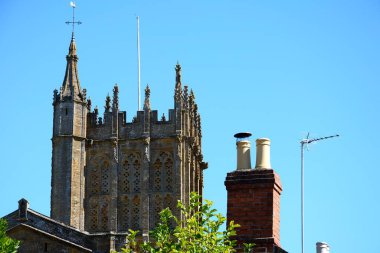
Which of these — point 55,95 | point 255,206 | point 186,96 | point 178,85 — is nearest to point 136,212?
point 186,96

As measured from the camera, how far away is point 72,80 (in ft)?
268

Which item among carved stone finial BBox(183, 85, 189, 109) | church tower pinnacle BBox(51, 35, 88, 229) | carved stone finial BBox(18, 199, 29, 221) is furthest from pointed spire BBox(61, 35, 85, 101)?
carved stone finial BBox(18, 199, 29, 221)

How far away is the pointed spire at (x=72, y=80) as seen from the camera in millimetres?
81000

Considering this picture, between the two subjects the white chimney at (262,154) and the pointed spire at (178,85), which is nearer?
the white chimney at (262,154)

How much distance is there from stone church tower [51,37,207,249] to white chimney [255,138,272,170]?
5336cm

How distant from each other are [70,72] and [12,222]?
130 feet

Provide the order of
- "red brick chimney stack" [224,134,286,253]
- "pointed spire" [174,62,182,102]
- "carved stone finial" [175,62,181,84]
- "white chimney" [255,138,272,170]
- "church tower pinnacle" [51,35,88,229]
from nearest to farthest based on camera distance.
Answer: "red brick chimney stack" [224,134,286,253] < "white chimney" [255,138,272,170] < "church tower pinnacle" [51,35,88,229] < "pointed spire" [174,62,182,102] < "carved stone finial" [175,62,181,84]

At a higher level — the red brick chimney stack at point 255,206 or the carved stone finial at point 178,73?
the carved stone finial at point 178,73

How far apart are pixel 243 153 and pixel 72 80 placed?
188ft

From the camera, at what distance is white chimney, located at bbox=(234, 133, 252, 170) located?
25.1 m

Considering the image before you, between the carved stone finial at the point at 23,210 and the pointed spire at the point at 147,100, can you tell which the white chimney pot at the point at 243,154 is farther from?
the pointed spire at the point at 147,100

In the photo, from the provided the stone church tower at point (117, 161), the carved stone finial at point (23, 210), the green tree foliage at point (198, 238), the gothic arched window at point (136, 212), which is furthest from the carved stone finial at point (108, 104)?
the green tree foliage at point (198, 238)

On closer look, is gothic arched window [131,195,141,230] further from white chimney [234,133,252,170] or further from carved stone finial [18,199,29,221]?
white chimney [234,133,252,170]

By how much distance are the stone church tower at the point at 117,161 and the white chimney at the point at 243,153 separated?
53.1 meters
